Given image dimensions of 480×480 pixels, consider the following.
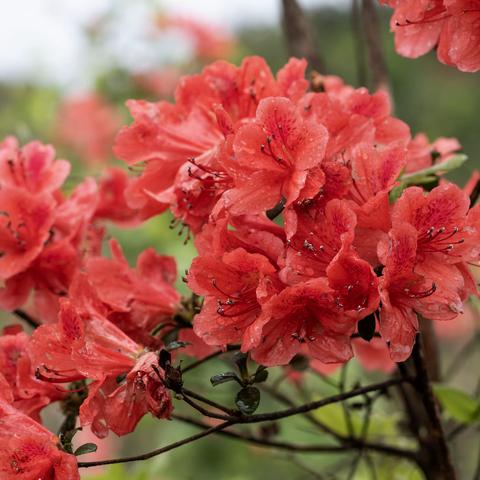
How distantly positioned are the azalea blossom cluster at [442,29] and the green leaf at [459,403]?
490 millimetres

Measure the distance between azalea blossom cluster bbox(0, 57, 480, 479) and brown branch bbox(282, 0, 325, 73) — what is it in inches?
21.3

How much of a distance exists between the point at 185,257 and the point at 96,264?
1.26 meters

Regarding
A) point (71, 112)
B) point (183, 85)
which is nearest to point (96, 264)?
point (183, 85)

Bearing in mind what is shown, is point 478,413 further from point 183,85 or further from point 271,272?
point 183,85

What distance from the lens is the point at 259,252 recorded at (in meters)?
0.89

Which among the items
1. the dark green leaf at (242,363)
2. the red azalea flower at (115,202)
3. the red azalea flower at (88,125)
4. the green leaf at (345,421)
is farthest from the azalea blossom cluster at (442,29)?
the red azalea flower at (88,125)

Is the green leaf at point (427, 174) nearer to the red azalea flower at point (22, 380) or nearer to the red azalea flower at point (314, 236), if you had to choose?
the red azalea flower at point (314, 236)

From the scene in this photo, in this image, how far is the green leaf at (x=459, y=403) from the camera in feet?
3.93

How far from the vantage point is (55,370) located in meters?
0.95

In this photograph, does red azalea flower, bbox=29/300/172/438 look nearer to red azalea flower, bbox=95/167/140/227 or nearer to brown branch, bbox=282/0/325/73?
red azalea flower, bbox=95/167/140/227

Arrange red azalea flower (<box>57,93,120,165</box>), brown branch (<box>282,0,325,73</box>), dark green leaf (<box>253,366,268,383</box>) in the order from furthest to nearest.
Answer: red azalea flower (<box>57,93,120,165</box>)
brown branch (<box>282,0,325,73</box>)
dark green leaf (<box>253,366,268,383</box>)

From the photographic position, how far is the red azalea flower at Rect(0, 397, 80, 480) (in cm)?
85

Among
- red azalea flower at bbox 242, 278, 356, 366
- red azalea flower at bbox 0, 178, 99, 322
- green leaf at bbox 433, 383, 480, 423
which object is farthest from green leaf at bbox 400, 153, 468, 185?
red azalea flower at bbox 0, 178, 99, 322

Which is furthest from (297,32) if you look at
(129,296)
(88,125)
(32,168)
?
(88,125)
